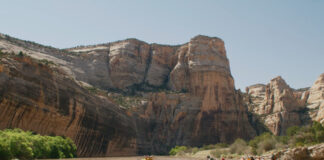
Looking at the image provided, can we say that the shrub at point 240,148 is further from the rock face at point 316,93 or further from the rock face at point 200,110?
the rock face at point 316,93

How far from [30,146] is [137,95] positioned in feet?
242

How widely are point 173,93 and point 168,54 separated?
887 inches

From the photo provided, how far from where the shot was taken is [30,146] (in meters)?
40.2

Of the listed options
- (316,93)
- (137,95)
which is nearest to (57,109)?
(137,95)

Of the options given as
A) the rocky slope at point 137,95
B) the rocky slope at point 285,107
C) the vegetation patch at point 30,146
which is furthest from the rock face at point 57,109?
the rocky slope at point 285,107

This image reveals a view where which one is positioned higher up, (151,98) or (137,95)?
(137,95)

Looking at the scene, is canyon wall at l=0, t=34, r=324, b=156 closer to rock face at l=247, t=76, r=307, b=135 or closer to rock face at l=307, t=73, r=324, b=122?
rock face at l=247, t=76, r=307, b=135

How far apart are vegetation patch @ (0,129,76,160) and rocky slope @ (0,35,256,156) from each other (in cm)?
638


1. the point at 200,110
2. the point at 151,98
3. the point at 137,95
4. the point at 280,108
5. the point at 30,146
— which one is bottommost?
the point at 30,146

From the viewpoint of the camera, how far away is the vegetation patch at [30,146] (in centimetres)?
3255

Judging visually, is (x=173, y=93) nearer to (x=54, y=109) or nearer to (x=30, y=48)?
(x=30, y=48)

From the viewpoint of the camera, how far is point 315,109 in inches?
4670

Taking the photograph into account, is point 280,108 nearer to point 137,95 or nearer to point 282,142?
point 137,95

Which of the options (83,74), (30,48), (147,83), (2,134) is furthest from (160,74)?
(2,134)
